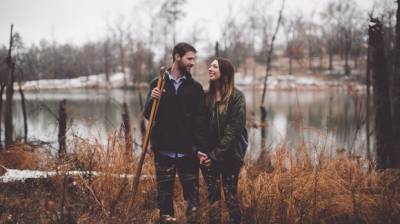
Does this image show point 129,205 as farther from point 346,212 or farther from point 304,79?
point 304,79

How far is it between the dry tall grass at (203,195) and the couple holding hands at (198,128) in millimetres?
294

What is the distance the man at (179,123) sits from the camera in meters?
2.77

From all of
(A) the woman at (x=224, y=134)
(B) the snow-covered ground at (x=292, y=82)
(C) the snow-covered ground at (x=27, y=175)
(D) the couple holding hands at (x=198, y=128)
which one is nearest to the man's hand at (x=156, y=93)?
(D) the couple holding hands at (x=198, y=128)

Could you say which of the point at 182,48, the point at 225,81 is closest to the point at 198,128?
the point at 225,81

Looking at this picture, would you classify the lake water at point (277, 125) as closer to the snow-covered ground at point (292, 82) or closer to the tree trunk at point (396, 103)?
the tree trunk at point (396, 103)

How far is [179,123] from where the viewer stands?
2.78m

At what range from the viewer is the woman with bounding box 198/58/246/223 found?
8.98 feet

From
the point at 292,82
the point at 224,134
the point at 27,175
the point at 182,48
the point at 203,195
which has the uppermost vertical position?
the point at 182,48

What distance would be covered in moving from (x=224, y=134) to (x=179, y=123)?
364mm

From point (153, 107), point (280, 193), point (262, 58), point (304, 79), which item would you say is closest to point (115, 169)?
point (153, 107)

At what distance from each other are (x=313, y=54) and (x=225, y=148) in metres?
58.6

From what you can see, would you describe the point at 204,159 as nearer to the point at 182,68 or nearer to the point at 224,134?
the point at 224,134

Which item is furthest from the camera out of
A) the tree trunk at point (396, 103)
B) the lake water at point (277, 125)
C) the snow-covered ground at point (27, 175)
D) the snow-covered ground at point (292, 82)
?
the snow-covered ground at point (292, 82)

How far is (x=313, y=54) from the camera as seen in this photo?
57562 millimetres
